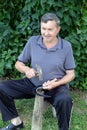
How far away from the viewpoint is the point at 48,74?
3.94 metres

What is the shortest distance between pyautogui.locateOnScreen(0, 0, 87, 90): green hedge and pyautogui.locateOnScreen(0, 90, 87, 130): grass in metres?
Result: 0.38

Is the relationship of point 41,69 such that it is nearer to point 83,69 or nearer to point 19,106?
point 19,106

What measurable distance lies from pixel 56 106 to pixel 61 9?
158 cm

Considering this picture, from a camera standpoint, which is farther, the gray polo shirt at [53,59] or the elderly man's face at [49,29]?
the gray polo shirt at [53,59]

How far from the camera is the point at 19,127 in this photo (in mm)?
4199

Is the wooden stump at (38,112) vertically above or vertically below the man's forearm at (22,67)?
below

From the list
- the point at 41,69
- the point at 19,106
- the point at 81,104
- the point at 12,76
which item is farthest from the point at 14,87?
the point at 12,76

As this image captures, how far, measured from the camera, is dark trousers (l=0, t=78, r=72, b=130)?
12.1 ft

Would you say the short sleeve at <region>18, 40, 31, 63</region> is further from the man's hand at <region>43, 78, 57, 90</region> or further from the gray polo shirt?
the man's hand at <region>43, 78, 57, 90</region>

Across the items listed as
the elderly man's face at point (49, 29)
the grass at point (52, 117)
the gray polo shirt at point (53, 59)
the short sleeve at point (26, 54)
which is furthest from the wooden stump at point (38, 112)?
the elderly man's face at point (49, 29)

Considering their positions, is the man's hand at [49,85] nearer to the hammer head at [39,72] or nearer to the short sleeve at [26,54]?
the hammer head at [39,72]

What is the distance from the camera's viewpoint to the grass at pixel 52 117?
4.33m

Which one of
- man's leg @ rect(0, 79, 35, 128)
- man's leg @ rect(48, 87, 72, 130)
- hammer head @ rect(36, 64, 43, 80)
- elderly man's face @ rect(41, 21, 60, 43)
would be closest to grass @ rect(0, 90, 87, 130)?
man's leg @ rect(0, 79, 35, 128)

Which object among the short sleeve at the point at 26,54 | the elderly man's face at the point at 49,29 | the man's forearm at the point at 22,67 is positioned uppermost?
the elderly man's face at the point at 49,29
